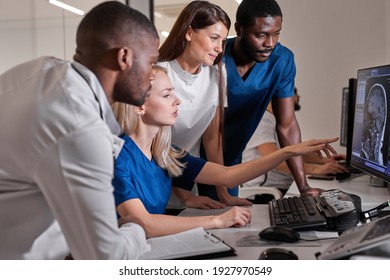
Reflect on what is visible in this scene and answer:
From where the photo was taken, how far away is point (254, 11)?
162cm

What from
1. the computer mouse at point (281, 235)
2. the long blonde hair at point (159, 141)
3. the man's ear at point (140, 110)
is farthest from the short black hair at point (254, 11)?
the computer mouse at point (281, 235)

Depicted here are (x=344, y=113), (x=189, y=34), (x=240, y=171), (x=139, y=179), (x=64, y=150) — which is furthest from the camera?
(x=344, y=113)

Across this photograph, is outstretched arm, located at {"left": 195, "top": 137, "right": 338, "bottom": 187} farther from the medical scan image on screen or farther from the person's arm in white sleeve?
the person's arm in white sleeve

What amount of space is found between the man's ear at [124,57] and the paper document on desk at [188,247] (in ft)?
1.13

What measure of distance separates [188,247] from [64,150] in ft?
1.17

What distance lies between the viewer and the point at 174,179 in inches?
58.2

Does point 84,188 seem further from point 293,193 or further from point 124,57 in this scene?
point 293,193

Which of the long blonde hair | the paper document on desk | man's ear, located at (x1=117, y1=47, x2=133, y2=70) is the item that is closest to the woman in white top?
the long blonde hair

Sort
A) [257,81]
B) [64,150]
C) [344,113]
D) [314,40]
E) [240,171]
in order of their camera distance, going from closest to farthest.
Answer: [64,150] < [240,171] < [257,81] < [314,40] < [344,113]

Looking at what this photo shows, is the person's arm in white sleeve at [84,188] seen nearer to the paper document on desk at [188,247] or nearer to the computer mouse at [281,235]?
the paper document on desk at [188,247]

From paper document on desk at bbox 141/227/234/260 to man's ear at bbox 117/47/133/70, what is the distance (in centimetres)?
34

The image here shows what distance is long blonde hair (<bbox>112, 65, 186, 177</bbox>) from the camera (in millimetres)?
1320

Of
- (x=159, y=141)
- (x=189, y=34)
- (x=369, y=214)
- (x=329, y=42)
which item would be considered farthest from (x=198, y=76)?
(x=369, y=214)
